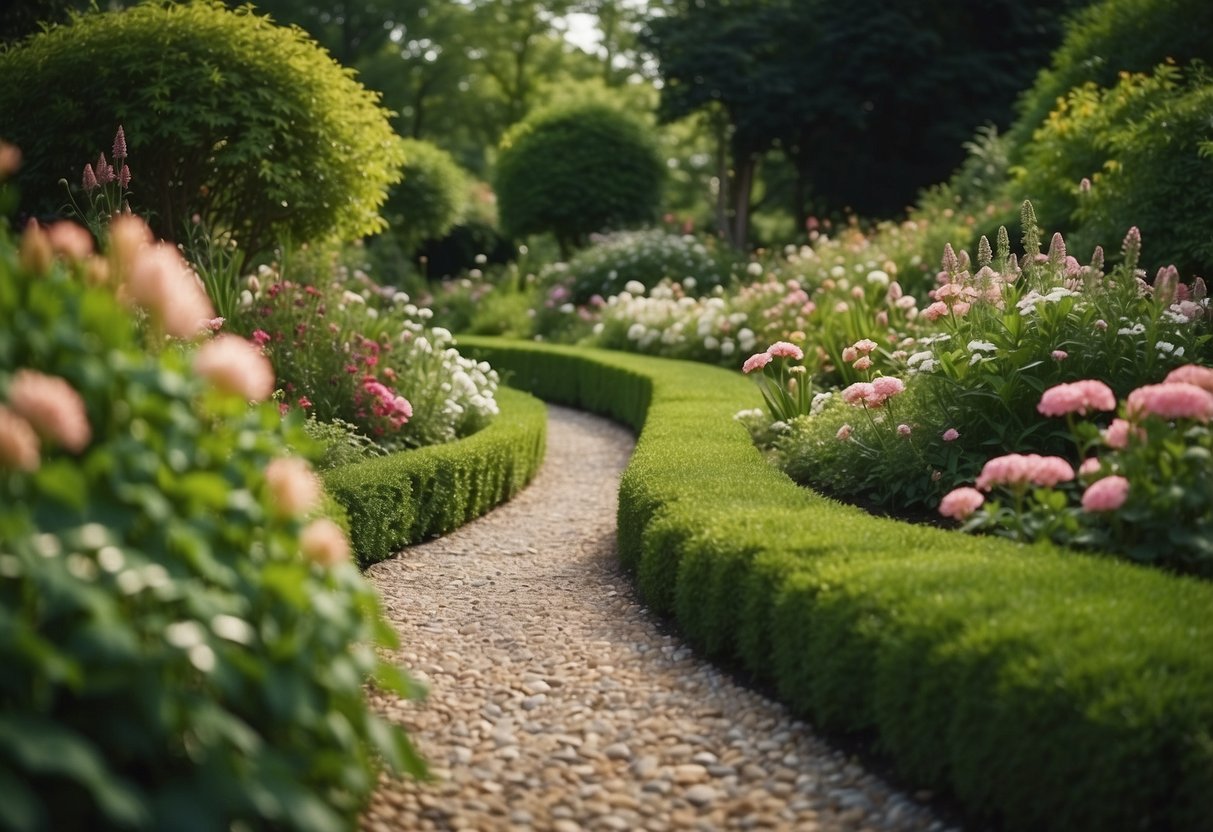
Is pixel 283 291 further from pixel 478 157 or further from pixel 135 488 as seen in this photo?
pixel 478 157

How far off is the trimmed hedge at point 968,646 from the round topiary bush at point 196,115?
4.83m

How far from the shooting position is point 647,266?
1839 centimetres

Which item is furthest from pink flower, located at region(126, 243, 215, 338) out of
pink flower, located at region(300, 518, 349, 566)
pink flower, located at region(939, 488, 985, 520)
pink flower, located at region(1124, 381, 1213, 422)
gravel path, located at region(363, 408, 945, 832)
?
pink flower, located at region(1124, 381, 1213, 422)

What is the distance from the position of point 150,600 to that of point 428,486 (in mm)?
4269

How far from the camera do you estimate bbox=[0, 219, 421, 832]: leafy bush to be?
81.4 inches

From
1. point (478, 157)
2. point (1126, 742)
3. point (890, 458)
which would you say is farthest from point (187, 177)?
point (478, 157)

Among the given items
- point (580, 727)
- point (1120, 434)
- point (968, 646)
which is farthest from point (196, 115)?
point (968, 646)

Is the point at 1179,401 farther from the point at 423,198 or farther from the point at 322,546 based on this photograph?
the point at 423,198

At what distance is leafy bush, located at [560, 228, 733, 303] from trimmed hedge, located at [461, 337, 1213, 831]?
43.1 ft

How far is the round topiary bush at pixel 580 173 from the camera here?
22797mm

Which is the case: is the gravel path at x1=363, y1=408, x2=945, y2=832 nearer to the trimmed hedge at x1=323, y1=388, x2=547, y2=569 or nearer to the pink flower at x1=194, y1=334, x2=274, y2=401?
the trimmed hedge at x1=323, y1=388, x2=547, y2=569

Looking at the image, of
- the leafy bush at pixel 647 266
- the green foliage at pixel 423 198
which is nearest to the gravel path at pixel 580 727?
the leafy bush at pixel 647 266

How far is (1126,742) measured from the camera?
8.70ft

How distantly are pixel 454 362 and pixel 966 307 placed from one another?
14.1 feet
